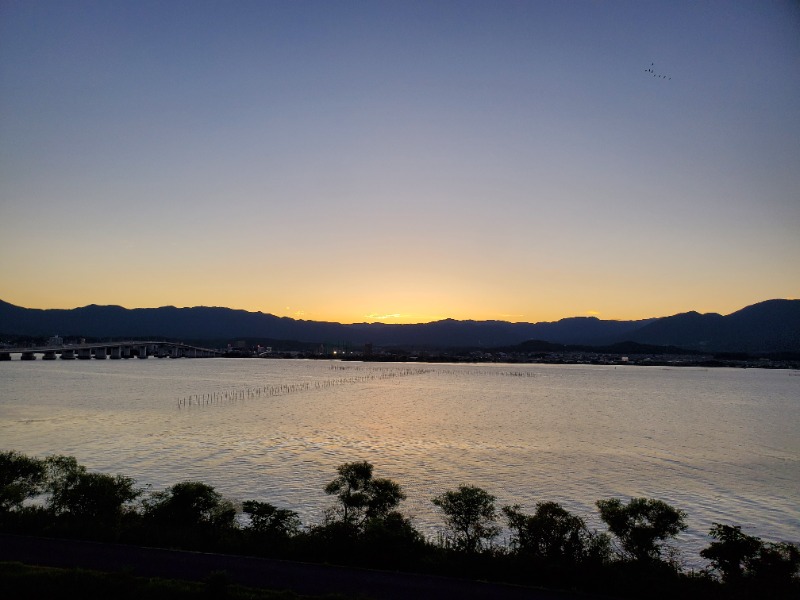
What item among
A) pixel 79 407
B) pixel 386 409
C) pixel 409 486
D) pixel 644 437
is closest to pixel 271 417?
pixel 386 409

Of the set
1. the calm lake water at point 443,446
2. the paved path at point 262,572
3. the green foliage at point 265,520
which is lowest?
the calm lake water at point 443,446

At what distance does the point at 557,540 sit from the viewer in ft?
60.4

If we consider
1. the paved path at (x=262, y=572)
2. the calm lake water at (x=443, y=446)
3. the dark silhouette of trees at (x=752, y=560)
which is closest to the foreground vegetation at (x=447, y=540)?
the dark silhouette of trees at (x=752, y=560)

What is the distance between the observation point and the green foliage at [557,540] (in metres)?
17.8

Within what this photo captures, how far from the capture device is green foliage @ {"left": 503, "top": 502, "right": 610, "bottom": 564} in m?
17.8

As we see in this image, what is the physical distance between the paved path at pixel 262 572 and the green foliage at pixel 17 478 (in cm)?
387

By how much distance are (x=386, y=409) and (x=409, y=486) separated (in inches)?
2032

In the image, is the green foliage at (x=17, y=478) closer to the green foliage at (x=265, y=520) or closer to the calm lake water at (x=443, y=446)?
the green foliage at (x=265, y=520)

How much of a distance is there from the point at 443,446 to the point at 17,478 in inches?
1457

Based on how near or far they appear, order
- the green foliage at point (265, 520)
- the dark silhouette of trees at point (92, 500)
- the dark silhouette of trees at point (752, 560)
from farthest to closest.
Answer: the dark silhouette of trees at point (92, 500) → the green foliage at point (265, 520) → the dark silhouette of trees at point (752, 560)

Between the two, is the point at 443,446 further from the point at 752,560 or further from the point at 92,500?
the point at 752,560

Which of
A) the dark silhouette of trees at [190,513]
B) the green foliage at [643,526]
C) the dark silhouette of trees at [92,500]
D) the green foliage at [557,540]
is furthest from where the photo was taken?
the dark silhouette of trees at [92,500]

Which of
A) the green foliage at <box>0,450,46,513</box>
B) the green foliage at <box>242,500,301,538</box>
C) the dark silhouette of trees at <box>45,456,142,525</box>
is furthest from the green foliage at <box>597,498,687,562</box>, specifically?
the green foliage at <box>0,450,46,513</box>

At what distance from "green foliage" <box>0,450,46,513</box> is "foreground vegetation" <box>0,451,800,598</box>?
70 millimetres
